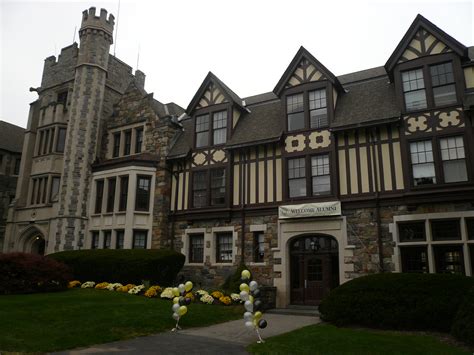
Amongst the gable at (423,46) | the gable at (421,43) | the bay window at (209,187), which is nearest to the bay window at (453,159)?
the gable at (421,43)

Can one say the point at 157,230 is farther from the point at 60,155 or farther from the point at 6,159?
the point at 6,159

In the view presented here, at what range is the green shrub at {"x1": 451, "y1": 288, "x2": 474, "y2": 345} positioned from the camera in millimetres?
9773

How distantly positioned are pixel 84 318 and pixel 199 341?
4.04 meters

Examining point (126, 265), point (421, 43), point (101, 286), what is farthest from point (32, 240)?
point (421, 43)

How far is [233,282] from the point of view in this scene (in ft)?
61.4

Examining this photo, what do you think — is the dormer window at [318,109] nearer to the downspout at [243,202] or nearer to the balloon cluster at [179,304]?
the downspout at [243,202]

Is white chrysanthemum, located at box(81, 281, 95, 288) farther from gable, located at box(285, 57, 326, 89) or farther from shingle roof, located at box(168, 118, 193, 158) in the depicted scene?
gable, located at box(285, 57, 326, 89)

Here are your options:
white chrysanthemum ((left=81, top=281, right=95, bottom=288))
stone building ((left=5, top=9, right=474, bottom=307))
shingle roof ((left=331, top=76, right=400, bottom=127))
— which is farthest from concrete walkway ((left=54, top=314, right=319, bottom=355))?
shingle roof ((left=331, top=76, right=400, bottom=127))

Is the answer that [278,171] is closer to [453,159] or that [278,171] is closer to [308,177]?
[308,177]

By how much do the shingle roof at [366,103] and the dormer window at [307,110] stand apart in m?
0.77

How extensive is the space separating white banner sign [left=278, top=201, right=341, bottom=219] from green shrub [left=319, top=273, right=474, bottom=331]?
484cm

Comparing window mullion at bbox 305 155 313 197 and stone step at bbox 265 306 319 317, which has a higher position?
window mullion at bbox 305 155 313 197

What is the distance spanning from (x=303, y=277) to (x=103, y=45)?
21012mm

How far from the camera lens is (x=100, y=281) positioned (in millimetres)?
20703
